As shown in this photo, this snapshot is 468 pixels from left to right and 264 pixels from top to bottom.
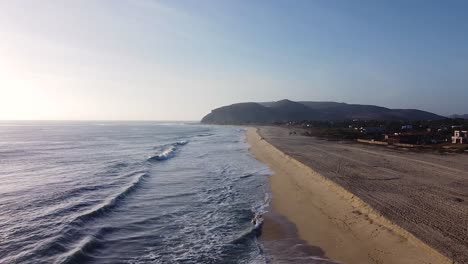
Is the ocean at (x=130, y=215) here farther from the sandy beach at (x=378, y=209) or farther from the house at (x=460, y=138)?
the house at (x=460, y=138)

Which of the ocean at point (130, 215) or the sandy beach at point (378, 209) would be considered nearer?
the sandy beach at point (378, 209)

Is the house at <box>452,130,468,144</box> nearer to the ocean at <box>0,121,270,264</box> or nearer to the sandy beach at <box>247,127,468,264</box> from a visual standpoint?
the sandy beach at <box>247,127,468,264</box>

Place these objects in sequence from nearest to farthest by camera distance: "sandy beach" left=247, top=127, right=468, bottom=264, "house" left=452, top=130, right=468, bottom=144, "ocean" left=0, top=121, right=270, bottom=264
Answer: "sandy beach" left=247, top=127, right=468, bottom=264
"ocean" left=0, top=121, right=270, bottom=264
"house" left=452, top=130, right=468, bottom=144

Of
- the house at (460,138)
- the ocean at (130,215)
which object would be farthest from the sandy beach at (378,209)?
the house at (460,138)

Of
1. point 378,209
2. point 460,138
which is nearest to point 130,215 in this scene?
point 378,209

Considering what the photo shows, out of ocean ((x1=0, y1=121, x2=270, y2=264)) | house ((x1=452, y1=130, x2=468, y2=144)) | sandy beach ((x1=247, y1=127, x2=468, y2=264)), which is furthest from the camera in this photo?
house ((x1=452, y1=130, x2=468, y2=144))

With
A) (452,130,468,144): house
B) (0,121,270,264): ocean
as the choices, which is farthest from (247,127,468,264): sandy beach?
(452,130,468,144): house

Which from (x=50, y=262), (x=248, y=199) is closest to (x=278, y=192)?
(x=248, y=199)

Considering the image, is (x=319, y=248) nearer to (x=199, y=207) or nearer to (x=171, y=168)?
(x=199, y=207)
